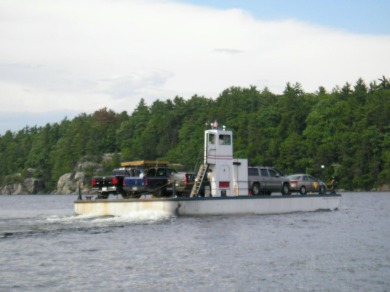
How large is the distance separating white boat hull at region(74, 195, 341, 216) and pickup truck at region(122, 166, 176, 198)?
5.20 ft

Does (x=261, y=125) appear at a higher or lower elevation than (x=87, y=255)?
higher

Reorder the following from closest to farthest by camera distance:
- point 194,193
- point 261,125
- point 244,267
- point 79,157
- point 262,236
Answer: point 244,267, point 262,236, point 194,193, point 261,125, point 79,157

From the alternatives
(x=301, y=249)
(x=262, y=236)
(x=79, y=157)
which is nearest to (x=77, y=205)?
(x=262, y=236)

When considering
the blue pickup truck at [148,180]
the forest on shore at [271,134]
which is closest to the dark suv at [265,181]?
the blue pickup truck at [148,180]

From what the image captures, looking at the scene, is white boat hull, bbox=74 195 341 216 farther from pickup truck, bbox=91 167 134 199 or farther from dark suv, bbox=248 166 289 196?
dark suv, bbox=248 166 289 196

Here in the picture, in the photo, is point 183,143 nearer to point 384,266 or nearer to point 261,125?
point 261,125

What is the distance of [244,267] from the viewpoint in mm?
24938

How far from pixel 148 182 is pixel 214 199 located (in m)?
3.99

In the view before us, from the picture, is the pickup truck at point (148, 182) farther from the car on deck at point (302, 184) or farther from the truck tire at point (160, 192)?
the car on deck at point (302, 184)

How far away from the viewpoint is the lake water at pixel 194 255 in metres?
22.3

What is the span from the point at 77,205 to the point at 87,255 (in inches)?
700

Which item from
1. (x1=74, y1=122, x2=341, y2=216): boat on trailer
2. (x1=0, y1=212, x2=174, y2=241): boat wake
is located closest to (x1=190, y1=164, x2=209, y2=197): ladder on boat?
(x1=74, y1=122, x2=341, y2=216): boat on trailer

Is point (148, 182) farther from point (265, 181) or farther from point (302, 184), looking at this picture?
point (302, 184)

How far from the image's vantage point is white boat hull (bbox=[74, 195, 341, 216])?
39.4m
